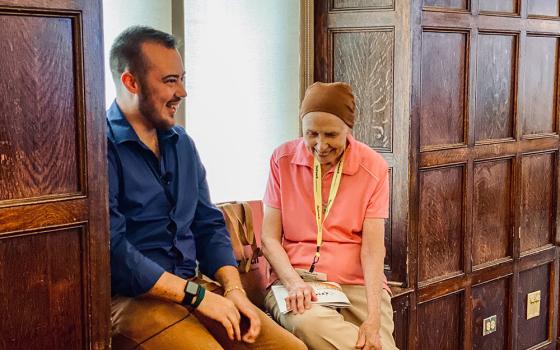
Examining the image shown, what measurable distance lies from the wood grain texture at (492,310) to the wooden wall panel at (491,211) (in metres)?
0.15

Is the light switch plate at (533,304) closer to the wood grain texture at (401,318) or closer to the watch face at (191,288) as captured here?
the wood grain texture at (401,318)

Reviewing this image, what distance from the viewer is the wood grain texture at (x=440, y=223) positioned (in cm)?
402

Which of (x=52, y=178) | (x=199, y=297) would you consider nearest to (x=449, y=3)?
(x=199, y=297)

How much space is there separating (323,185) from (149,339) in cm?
98

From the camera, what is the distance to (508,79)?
14.5 feet

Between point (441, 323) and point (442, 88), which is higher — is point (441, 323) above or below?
below

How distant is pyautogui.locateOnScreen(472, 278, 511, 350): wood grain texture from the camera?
441 centimetres

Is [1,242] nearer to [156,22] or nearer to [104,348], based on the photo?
[104,348]

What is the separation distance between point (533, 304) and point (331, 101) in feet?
7.24

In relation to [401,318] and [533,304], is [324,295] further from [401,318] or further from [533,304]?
[533,304]

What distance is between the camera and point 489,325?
450 centimetres

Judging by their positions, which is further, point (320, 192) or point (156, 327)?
point (320, 192)

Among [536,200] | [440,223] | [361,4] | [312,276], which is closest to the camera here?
[312,276]

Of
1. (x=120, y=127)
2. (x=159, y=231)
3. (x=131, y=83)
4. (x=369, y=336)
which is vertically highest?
(x=131, y=83)
